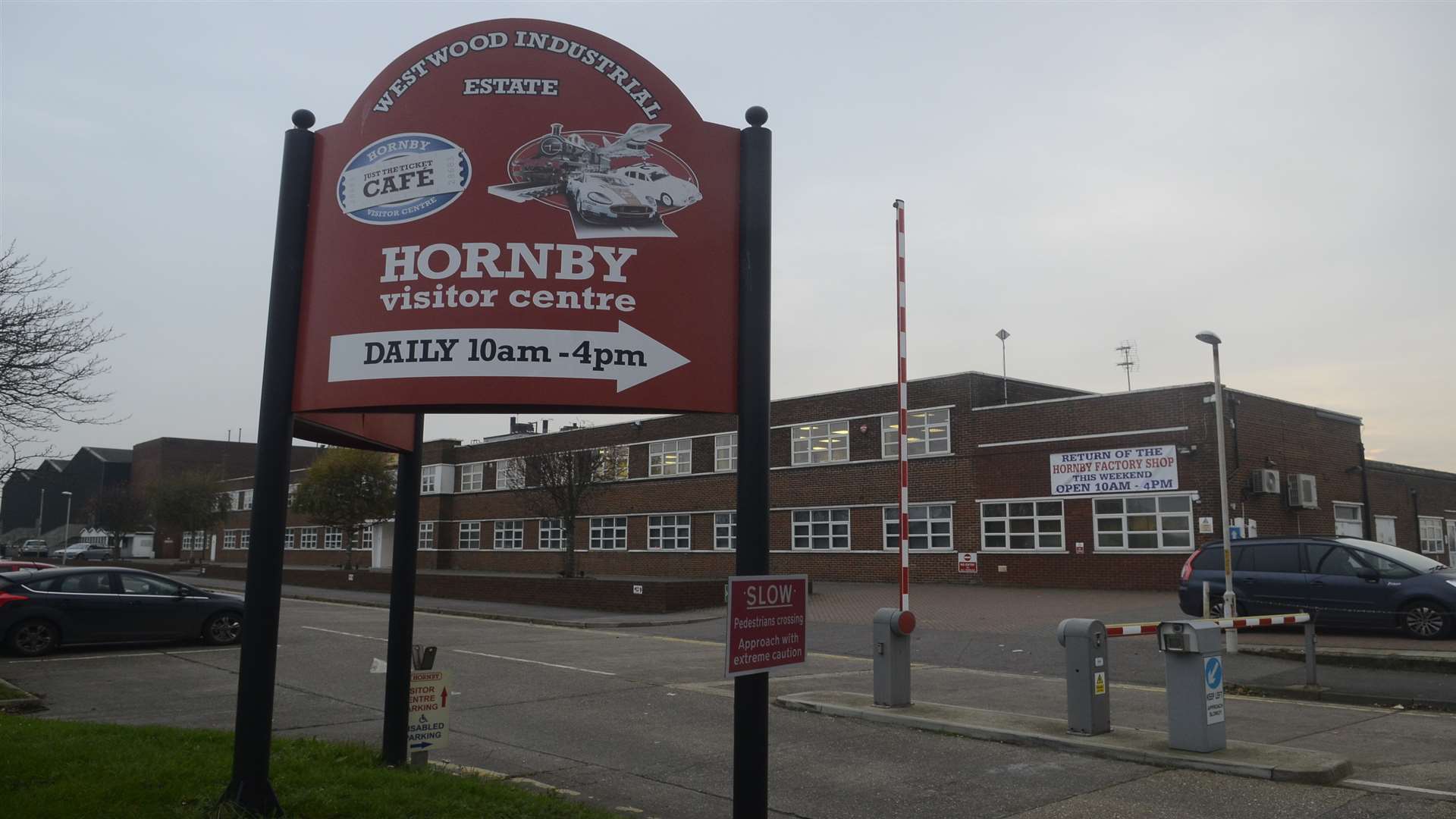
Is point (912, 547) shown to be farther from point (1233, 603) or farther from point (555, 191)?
point (555, 191)

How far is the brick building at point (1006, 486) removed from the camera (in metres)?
29.9

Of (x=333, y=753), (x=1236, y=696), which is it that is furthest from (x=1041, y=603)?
(x=333, y=753)

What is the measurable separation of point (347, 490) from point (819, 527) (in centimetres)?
2302

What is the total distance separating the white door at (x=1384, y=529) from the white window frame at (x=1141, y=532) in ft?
31.9

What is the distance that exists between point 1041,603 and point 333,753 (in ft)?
72.5

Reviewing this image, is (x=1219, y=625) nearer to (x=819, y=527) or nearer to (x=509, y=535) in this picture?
(x=819, y=527)

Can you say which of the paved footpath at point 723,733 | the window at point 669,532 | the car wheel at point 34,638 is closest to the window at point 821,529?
the window at point 669,532

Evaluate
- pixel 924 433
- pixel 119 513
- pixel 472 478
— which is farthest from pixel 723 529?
pixel 119 513

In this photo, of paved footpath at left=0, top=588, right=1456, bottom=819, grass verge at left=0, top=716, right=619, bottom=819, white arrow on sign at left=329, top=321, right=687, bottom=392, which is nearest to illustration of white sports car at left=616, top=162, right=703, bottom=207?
white arrow on sign at left=329, top=321, right=687, bottom=392

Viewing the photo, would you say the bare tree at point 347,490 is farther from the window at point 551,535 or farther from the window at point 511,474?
the window at point 551,535

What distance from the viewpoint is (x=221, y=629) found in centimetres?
1798

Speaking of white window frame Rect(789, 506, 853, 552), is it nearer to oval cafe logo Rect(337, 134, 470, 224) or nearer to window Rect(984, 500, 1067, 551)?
window Rect(984, 500, 1067, 551)

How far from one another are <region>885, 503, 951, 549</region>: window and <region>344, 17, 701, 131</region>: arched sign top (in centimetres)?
3094

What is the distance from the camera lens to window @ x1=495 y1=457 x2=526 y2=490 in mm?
40406
